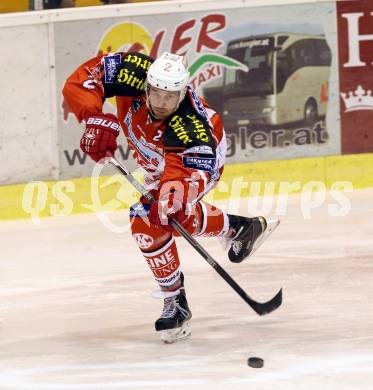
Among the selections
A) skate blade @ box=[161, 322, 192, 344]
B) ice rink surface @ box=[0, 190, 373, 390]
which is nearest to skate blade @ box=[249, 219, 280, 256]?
ice rink surface @ box=[0, 190, 373, 390]

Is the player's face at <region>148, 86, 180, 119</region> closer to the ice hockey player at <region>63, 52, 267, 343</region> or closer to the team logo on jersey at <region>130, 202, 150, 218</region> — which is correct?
the ice hockey player at <region>63, 52, 267, 343</region>

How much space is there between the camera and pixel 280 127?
8.16 m

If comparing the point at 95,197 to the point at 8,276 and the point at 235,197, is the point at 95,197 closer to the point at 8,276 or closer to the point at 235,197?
the point at 235,197

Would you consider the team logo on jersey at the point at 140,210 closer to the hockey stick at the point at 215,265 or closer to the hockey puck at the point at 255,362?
the hockey stick at the point at 215,265

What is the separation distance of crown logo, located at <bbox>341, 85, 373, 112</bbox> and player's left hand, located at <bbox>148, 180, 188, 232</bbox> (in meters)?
3.71

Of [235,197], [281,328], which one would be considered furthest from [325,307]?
[235,197]

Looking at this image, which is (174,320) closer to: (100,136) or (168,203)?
(168,203)

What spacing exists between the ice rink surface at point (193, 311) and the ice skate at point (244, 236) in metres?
0.26

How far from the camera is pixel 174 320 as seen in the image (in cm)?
494

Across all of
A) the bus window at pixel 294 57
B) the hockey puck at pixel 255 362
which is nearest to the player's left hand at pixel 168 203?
the hockey puck at pixel 255 362

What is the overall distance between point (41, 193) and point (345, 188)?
204 centimetres

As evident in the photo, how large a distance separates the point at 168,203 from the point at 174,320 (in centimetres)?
58

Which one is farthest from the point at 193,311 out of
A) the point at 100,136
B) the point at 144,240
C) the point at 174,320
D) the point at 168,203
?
the point at 100,136

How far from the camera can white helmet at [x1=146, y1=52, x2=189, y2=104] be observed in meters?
4.67
